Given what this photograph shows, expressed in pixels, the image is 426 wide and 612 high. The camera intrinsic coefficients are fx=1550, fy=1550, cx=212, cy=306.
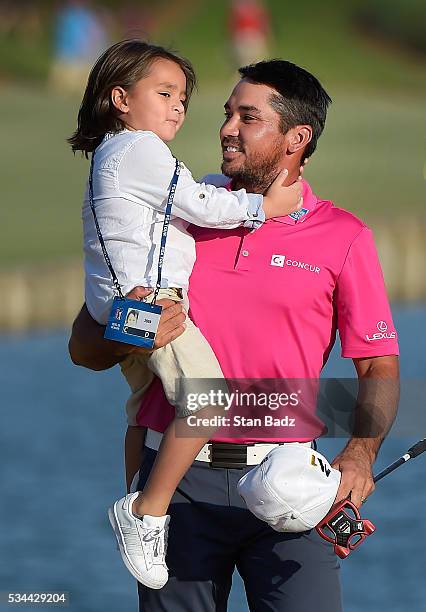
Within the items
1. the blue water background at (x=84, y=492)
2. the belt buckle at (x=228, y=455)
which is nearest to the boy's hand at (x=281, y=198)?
the belt buckle at (x=228, y=455)

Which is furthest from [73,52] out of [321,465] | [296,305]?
[321,465]

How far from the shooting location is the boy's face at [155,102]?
3.89m

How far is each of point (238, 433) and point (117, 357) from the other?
13.8 inches

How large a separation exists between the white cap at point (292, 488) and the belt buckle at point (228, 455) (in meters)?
0.20

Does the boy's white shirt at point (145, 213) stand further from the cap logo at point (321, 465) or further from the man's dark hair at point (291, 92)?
the cap logo at point (321, 465)

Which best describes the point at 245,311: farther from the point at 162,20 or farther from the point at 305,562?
the point at 162,20

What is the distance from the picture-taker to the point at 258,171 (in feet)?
12.4

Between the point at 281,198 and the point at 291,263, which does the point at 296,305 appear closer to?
the point at 291,263

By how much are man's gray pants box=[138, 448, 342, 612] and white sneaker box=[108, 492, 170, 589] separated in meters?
0.05

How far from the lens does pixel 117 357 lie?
147 inches

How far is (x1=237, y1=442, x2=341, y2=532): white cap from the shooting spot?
334 centimetres

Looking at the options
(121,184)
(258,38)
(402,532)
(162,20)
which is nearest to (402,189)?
(402,532)

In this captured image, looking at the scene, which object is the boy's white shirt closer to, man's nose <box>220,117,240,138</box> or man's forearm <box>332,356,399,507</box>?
man's nose <box>220,117,240,138</box>

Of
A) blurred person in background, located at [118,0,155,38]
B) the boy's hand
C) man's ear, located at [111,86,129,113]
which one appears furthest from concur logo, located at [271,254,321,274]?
blurred person in background, located at [118,0,155,38]
